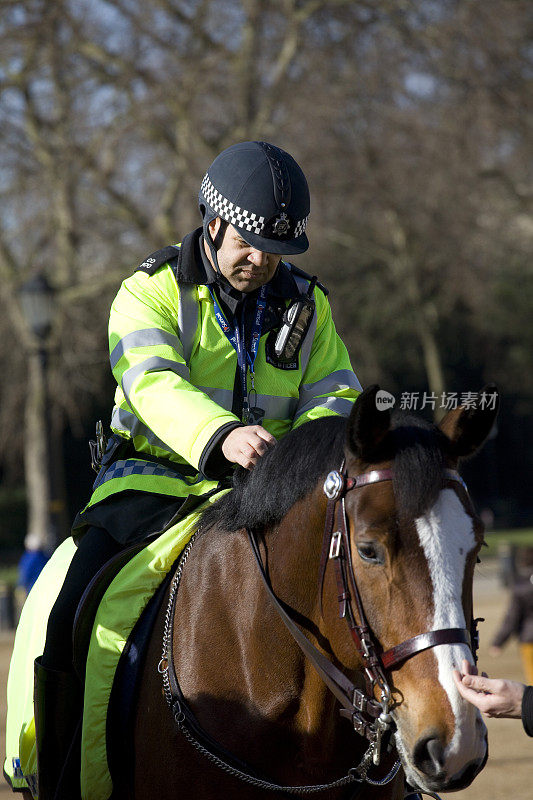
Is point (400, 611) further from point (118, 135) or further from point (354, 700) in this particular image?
point (118, 135)

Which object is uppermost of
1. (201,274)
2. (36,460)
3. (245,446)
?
(201,274)

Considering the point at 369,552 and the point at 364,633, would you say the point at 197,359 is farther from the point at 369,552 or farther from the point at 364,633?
the point at 364,633

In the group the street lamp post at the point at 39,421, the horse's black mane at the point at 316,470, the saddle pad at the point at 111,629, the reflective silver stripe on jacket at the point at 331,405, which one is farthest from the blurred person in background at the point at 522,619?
the horse's black mane at the point at 316,470

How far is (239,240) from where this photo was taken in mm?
3635

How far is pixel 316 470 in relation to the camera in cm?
303

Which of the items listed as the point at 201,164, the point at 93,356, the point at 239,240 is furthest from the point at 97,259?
the point at 239,240

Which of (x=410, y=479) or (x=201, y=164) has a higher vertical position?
(x=410, y=479)

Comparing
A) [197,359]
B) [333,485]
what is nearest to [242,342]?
[197,359]

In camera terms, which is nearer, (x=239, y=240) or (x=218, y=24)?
(x=239, y=240)

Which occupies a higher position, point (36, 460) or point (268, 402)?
point (268, 402)

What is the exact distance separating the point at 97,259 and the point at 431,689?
62.5ft

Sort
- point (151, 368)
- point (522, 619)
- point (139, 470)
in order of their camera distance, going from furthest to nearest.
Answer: point (522, 619) → point (139, 470) → point (151, 368)

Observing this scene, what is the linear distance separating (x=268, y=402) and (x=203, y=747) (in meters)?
1.25
